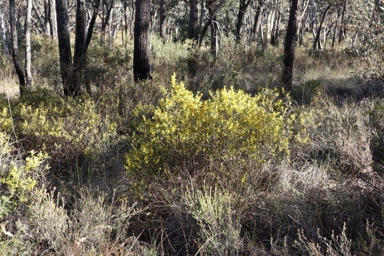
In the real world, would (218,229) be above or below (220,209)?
below

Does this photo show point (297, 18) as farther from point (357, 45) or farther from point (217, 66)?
point (357, 45)

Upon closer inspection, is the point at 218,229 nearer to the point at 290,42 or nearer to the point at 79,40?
the point at 79,40

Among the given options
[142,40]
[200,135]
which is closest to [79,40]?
[142,40]

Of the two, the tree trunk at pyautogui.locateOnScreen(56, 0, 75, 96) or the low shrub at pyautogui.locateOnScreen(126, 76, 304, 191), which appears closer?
the low shrub at pyautogui.locateOnScreen(126, 76, 304, 191)

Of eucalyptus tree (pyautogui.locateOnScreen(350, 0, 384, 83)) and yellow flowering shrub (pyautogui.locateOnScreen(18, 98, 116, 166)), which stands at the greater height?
eucalyptus tree (pyautogui.locateOnScreen(350, 0, 384, 83))

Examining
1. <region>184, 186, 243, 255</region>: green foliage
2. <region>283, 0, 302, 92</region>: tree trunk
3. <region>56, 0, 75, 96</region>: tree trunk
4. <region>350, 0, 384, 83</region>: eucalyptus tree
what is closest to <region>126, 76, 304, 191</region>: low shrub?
<region>184, 186, 243, 255</region>: green foliage

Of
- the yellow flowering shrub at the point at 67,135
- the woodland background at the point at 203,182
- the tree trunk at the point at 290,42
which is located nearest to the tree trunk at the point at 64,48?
the woodland background at the point at 203,182

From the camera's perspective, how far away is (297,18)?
8.33 m

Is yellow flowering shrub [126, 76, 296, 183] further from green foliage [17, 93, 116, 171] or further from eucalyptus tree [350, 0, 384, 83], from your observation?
eucalyptus tree [350, 0, 384, 83]

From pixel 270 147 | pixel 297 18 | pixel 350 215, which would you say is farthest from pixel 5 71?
pixel 350 215

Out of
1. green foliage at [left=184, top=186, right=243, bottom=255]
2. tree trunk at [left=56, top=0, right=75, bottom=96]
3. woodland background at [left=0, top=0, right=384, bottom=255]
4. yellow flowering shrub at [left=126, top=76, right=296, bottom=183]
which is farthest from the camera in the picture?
tree trunk at [left=56, top=0, right=75, bottom=96]

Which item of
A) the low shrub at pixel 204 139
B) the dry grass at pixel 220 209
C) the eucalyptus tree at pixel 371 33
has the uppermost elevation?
the eucalyptus tree at pixel 371 33

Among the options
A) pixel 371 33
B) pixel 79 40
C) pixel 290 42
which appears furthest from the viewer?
pixel 290 42

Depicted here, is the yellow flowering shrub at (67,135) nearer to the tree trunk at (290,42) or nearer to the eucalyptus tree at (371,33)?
the eucalyptus tree at (371,33)
